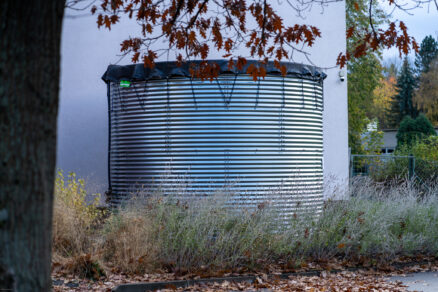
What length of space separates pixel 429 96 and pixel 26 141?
148 ft

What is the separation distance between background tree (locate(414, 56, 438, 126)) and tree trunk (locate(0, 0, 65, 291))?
147ft

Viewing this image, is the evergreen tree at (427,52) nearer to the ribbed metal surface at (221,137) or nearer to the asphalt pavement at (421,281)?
the ribbed metal surface at (221,137)

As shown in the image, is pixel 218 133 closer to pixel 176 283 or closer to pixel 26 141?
pixel 176 283

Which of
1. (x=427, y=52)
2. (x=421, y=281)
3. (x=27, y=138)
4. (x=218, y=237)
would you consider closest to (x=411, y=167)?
(x=421, y=281)

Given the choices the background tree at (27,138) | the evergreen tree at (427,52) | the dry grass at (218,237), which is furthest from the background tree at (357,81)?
the evergreen tree at (427,52)

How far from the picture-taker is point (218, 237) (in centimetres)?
746

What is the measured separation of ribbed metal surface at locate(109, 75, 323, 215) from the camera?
9.55 metres

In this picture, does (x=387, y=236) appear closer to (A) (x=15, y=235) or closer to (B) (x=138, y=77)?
(B) (x=138, y=77)

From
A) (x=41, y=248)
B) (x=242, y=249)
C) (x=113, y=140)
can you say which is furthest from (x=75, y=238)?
(x=41, y=248)

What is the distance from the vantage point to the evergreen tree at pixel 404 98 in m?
49.1

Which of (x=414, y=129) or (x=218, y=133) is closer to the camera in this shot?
(x=218, y=133)

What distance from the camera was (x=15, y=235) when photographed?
247 cm

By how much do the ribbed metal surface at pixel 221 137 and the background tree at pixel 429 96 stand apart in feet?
120

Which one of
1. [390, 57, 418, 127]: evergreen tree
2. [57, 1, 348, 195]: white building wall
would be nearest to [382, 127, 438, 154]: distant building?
[390, 57, 418, 127]: evergreen tree
